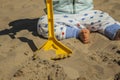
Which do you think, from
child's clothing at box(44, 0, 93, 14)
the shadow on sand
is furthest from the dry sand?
child's clothing at box(44, 0, 93, 14)

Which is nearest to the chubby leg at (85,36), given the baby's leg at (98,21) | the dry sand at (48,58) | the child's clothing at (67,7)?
the dry sand at (48,58)

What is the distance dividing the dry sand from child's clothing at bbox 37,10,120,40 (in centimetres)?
5

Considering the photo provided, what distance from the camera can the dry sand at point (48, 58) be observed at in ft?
7.12

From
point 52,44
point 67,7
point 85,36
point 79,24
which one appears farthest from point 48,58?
point 67,7

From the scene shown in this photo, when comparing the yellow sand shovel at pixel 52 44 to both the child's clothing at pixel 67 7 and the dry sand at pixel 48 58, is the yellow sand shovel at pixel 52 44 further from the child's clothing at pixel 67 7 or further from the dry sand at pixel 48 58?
the child's clothing at pixel 67 7

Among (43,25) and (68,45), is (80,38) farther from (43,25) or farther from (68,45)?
(43,25)

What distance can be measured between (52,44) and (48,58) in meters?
A: 0.15

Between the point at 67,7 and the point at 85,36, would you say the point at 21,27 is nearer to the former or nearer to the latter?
the point at 67,7

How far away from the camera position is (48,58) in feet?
7.73

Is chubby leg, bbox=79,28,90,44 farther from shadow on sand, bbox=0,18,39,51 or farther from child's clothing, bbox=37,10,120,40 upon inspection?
shadow on sand, bbox=0,18,39,51

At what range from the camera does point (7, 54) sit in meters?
2.50

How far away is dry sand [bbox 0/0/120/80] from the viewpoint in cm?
217

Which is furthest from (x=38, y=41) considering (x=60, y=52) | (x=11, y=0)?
(x=11, y=0)

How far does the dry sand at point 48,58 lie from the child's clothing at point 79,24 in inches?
2.2
